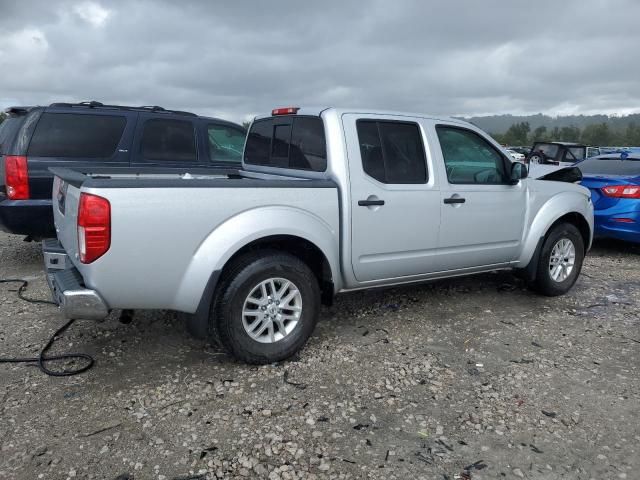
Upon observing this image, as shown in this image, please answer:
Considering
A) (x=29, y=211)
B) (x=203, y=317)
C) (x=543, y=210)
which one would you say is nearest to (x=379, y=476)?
(x=203, y=317)

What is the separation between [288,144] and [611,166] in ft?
19.5

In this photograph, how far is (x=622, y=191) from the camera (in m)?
7.34

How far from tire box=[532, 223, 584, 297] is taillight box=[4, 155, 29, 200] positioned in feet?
17.7

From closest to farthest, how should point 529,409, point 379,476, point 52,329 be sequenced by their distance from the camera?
point 379,476 → point 529,409 → point 52,329

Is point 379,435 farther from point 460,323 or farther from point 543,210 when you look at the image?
point 543,210

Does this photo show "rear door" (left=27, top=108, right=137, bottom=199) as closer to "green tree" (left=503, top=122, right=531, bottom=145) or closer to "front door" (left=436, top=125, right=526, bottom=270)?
"front door" (left=436, top=125, right=526, bottom=270)

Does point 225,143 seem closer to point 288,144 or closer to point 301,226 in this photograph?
point 288,144

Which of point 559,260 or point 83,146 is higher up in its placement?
point 83,146

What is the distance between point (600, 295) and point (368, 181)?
10.9ft

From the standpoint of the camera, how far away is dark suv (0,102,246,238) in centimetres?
556

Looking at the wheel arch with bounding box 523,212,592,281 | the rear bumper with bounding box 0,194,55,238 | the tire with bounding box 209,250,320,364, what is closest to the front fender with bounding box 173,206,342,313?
the tire with bounding box 209,250,320,364

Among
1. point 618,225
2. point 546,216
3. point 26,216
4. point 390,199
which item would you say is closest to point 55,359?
point 26,216

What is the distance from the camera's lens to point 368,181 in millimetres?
4031

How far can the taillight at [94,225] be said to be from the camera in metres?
3.01
